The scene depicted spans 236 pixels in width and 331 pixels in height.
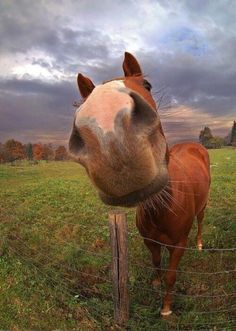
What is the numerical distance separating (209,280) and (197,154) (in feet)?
8.05

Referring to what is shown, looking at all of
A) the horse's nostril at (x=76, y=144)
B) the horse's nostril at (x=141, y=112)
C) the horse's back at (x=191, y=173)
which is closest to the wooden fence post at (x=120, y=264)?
the horse's back at (x=191, y=173)

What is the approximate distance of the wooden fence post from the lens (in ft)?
15.4

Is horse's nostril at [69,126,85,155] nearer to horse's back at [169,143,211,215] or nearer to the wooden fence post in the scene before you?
horse's back at [169,143,211,215]

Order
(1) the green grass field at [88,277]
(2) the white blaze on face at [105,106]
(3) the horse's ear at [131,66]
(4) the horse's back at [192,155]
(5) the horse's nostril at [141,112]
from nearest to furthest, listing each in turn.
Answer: (2) the white blaze on face at [105,106] → (5) the horse's nostril at [141,112] → (3) the horse's ear at [131,66] → (1) the green grass field at [88,277] → (4) the horse's back at [192,155]

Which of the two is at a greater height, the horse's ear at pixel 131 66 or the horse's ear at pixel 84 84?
the horse's ear at pixel 131 66

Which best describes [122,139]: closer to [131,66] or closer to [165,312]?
[131,66]

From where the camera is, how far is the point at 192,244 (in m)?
7.37

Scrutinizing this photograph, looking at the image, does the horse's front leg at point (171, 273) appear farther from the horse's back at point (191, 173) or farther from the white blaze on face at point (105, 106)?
the white blaze on face at point (105, 106)

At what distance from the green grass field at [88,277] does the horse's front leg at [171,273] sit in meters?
0.16

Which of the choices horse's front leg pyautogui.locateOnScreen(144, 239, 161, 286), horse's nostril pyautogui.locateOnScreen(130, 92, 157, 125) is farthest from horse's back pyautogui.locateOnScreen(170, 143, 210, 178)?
horse's nostril pyautogui.locateOnScreen(130, 92, 157, 125)

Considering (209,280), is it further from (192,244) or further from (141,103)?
(141,103)

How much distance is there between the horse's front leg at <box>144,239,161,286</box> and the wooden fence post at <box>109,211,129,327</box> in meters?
0.42

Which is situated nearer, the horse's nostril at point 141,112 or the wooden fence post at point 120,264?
the horse's nostril at point 141,112

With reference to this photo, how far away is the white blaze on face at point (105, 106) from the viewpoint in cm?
238
